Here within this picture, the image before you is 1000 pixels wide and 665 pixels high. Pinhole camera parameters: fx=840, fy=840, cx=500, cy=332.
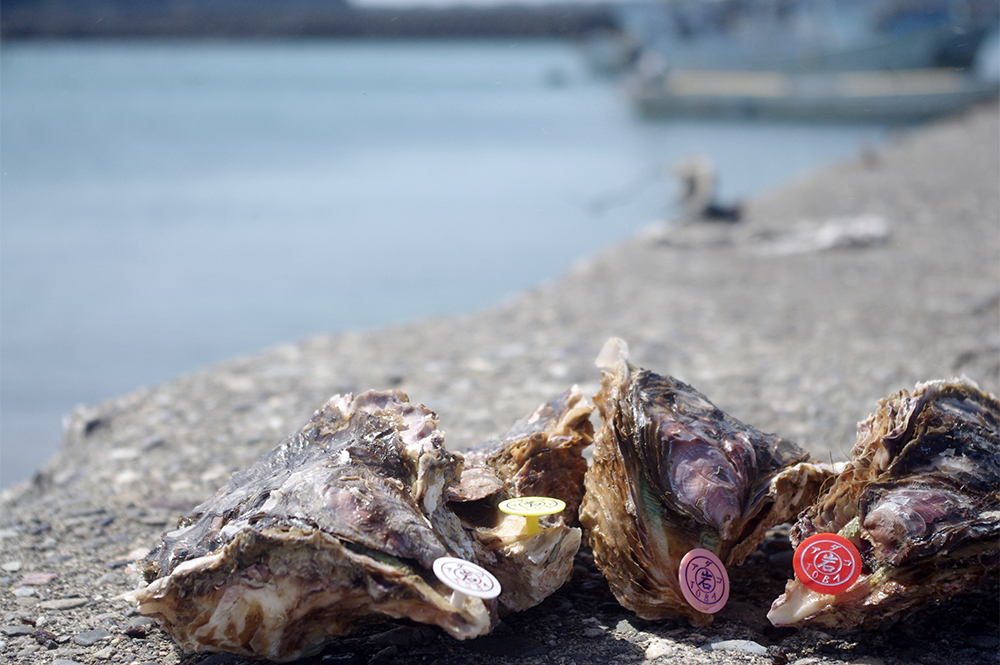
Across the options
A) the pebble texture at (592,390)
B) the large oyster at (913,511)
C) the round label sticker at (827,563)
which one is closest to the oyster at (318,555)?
the pebble texture at (592,390)

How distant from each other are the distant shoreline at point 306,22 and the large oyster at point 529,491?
55.0 m

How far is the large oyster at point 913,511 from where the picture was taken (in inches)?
96.9

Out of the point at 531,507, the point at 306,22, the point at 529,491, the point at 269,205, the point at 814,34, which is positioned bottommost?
the point at 529,491

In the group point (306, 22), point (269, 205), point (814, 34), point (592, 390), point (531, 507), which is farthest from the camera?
point (306, 22)

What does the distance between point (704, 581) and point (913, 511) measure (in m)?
0.65

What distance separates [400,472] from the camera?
256 centimetres

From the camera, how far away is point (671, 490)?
8.82 ft

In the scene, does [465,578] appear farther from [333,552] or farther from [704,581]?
[704,581]

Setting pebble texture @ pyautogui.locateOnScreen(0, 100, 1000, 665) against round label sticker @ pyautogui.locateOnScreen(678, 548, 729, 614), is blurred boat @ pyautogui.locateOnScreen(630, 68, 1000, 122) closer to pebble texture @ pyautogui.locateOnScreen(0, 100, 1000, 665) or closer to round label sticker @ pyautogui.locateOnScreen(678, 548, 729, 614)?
pebble texture @ pyautogui.locateOnScreen(0, 100, 1000, 665)

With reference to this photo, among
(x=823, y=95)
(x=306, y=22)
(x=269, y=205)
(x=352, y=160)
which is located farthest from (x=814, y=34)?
(x=306, y=22)

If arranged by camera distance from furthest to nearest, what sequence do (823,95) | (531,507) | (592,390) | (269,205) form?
1. (823,95)
2. (269,205)
3. (592,390)
4. (531,507)

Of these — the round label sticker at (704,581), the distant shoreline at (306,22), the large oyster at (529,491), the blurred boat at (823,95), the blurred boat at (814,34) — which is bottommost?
the round label sticker at (704,581)

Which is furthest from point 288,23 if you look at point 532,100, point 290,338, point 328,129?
point 290,338

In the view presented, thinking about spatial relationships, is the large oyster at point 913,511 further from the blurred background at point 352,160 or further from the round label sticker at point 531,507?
the blurred background at point 352,160
